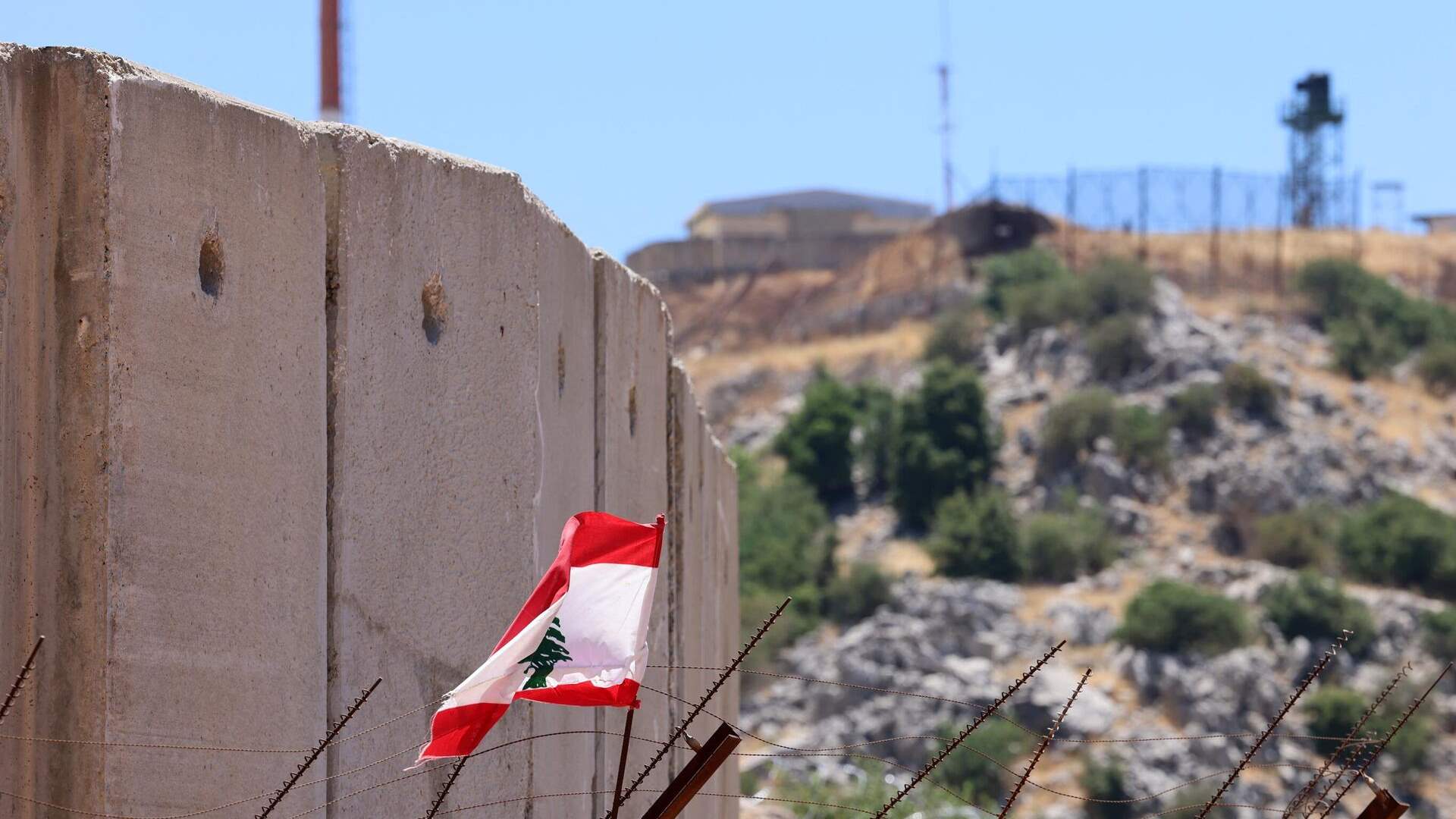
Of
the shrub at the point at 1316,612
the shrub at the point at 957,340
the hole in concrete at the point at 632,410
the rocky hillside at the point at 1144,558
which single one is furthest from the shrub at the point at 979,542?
the hole in concrete at the point at 632,410

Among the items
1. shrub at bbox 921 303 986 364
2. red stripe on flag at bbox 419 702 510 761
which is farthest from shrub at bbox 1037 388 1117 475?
red stripe on flag at bbox 419 702 510 761

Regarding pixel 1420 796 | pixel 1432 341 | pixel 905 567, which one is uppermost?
pixel 1432 341

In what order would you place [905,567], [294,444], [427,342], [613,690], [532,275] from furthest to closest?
1. [905,567]
2. [532,275]
3. [427,342]
4. [294,444]
5. [613,690]

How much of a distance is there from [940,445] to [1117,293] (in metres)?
7.66

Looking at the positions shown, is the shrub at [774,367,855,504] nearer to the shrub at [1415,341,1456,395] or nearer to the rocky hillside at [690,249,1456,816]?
the rocky hillside at [690,249,1456,816]

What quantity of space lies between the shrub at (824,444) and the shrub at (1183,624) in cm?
1290

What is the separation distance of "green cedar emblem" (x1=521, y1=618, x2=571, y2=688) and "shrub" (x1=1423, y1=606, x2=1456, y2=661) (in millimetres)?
41878

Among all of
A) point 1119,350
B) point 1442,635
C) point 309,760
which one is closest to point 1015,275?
point 1119,350

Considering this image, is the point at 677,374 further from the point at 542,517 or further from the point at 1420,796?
the point at 1420,796

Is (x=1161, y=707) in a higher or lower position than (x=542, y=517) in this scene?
lower

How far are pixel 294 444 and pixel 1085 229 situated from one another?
205 ft

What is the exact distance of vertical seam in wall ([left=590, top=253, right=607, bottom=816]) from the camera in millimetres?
5367

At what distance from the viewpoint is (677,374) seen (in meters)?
7.01

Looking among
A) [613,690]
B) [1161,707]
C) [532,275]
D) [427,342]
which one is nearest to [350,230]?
[427,342]
